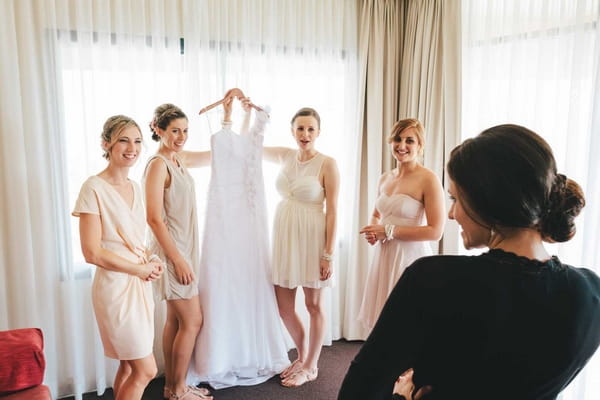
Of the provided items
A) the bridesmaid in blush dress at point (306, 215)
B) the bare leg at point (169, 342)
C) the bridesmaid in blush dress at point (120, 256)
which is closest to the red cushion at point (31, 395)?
the bridesmaid in blush dress at point (120, 256)

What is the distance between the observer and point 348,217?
3615 mm

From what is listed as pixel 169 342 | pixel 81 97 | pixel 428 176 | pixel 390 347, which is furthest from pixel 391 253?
pixel 81 97

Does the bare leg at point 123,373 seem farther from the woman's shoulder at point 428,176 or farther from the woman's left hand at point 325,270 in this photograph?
the woman's shoulder at point 428,176

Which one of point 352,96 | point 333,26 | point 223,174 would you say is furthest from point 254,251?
point 333,26

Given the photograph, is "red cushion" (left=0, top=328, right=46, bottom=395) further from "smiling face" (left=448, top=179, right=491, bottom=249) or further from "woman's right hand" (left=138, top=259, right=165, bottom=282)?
"smiling face" (left=448, top=179, right=491, bottom=249)

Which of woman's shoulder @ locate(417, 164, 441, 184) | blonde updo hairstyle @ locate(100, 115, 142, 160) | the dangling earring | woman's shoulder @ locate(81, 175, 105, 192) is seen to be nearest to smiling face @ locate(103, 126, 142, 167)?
blonde updo hairstyle @ locate(100, 115, 142, 160)

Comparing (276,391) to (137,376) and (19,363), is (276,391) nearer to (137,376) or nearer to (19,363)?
(137,376)

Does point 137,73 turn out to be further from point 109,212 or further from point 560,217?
point 560,217

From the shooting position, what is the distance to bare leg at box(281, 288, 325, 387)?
115 inches

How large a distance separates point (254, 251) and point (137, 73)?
133 centimetres

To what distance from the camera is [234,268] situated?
2773mm

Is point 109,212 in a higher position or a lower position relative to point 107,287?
higher

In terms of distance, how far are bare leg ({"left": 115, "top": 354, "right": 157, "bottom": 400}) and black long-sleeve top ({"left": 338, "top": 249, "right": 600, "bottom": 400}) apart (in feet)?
5.14

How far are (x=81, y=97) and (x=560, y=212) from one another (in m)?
2.62
